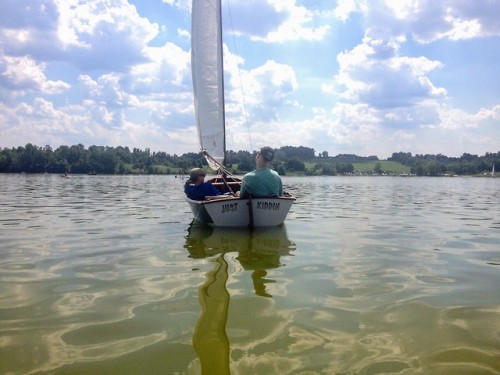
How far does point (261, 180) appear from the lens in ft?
40.1

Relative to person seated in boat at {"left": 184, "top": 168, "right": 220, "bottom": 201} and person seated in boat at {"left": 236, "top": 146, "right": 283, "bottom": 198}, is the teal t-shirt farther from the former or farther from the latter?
person seated in boat at {"left": 184, "top": 168, "right": 220, "bottom": 201}

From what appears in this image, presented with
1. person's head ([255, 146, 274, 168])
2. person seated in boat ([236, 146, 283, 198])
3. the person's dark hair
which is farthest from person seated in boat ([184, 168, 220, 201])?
the person's dark hair

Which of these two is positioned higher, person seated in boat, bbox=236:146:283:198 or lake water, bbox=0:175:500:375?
person seated in boat, bbox=236:146:283:198

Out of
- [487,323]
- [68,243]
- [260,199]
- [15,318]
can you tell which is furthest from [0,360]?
[260,199]

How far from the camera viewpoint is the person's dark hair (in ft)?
39.9

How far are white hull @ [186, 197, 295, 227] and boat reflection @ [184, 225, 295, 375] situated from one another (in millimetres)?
283

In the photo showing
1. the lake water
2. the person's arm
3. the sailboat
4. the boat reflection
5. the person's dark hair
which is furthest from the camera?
the sailboat

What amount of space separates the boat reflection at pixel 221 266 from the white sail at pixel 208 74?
774cm

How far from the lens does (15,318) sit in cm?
487

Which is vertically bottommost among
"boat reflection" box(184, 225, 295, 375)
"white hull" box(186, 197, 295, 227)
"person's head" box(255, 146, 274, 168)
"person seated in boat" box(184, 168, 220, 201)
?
"boat reflection" box(184, 225, 295, 375)

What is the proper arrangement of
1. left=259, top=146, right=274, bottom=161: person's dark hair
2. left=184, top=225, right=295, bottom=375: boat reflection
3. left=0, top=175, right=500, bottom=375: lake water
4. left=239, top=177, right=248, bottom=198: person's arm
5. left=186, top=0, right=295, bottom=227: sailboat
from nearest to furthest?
left=0, top=175, right=500, bottom=375: lake water
left=184, top=225, right=295, bottom=375: boat reflection
left=239, top=177, right=248, bottom=198: person's arm
left=259, top=146, right=274, bottom=161: person's dark hair
left=186, top=0, right=295, bottom=227: sailboat

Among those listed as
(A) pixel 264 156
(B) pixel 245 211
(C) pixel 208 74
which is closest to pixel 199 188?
(B) pixel 245 211

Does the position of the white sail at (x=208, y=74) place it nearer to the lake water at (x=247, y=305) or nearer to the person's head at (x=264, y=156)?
the person's head at (x=264, y=156)

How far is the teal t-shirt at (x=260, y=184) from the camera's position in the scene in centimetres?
1208
